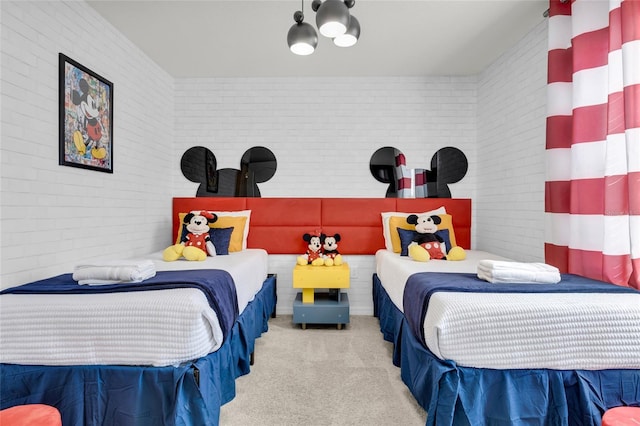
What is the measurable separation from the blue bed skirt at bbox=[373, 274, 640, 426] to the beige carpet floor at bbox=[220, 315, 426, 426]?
41 cm

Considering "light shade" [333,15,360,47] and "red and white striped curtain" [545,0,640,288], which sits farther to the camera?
"light shade" [333,15,360,47]

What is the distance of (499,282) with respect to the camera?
6.74ft

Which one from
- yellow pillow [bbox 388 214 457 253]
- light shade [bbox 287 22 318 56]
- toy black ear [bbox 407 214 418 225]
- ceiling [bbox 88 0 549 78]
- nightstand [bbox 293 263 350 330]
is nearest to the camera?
light shade [bbox 287 22 318 56]

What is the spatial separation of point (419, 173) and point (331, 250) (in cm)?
137

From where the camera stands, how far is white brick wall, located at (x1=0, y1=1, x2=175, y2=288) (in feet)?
6.70

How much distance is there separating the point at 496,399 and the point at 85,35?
11.6ft

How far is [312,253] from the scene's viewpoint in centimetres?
362

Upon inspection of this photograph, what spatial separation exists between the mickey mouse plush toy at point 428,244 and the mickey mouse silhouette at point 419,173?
2.16ft

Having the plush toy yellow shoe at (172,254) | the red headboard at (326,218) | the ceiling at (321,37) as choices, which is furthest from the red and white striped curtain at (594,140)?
the plush toy yellow shoe at (172,254)

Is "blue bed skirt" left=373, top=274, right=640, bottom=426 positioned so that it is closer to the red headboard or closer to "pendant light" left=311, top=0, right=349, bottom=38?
"pendant light" left=311, top=0, right=349, bottom=38

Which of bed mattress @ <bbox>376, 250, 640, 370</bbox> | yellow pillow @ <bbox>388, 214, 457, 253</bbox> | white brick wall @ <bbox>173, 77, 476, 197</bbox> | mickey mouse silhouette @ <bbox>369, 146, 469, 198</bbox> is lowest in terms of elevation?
bed mattress @ <bbox>376, 250, 640, 370</bbox>

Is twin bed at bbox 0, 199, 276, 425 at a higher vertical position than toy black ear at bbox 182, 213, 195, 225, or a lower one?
lower

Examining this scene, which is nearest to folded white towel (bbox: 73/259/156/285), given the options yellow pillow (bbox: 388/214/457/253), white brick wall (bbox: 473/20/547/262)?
yellow pillow (bbox: 388/214/457/253)

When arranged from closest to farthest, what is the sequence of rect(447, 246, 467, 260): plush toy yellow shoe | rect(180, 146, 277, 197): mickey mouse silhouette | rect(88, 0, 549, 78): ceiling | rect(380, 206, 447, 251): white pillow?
rect(88, 0, 549, 78): ceiling
rect(447, 246, 467, 260): plush toy yellow shoe
rect(380, 206, 447, 251): white pillow
rect(180, 146, 277, 197): mickey mouse silhouette
